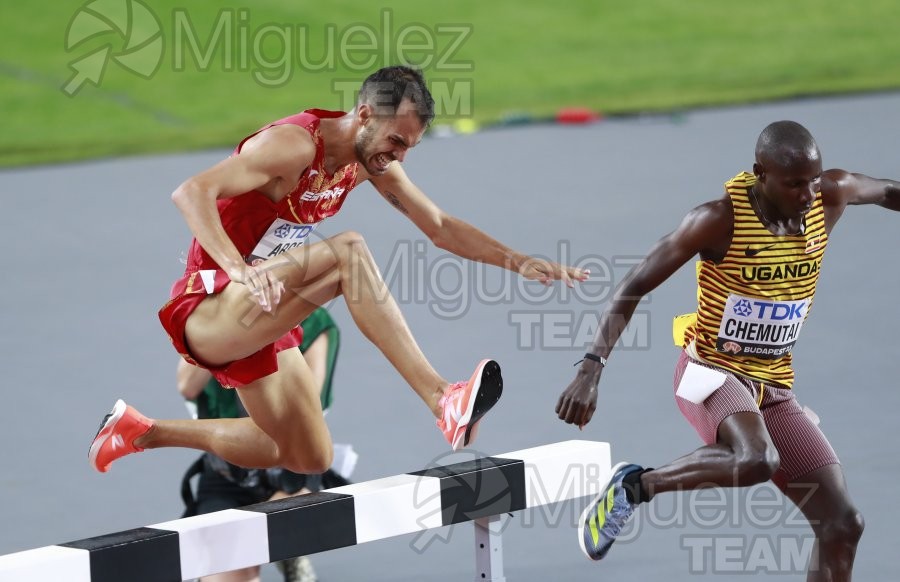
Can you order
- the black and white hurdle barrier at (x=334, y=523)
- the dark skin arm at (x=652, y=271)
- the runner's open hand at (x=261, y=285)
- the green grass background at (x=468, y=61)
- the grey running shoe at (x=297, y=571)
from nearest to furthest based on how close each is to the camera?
the black and white hurdle barrier at (x=334, y=523)
the runner's open hand at (x=261, y=285)
the dark skin arm at (x=652, y=271)
the grey running shoe at (x=297, y=571)
the green grass background at (x=468, y=61)

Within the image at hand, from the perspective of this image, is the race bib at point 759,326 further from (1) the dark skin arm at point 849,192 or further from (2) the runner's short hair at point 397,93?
(2) the runner's short hair at point 397,93

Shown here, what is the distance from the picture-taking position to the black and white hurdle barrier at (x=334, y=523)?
3.70 m

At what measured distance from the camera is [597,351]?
14.0 feet

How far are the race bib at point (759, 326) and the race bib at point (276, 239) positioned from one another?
136cm

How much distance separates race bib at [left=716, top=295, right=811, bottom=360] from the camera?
4.29m

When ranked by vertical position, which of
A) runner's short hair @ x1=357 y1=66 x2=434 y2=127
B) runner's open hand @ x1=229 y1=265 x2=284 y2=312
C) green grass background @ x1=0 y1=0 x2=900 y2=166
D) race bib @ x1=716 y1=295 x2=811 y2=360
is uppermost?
green grass background @ x1=0 y1=0 x2=900 y2=166

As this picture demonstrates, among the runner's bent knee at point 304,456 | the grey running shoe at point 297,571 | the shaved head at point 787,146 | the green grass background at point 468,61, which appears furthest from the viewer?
the green grass background at point 468,61

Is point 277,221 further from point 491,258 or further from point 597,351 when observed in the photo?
point 597,351

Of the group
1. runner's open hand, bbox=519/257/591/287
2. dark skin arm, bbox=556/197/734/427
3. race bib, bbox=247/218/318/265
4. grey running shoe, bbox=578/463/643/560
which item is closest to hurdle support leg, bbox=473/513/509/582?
grey running shoe, bbox=578/463/643/560

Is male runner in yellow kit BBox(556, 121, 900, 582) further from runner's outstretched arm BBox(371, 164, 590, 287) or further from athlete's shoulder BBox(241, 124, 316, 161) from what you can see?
athlete's shoulder BBox(241, 124, 316, 161)

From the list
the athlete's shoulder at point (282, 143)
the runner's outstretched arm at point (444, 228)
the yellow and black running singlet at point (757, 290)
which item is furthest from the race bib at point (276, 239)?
the yellow and black running singlet at point (757, 290)

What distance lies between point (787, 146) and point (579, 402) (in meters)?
0.96

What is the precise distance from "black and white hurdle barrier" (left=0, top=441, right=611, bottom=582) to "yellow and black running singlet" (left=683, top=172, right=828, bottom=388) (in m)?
0.54

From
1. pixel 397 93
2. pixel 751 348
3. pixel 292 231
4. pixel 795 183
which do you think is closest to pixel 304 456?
pixel 292 231
